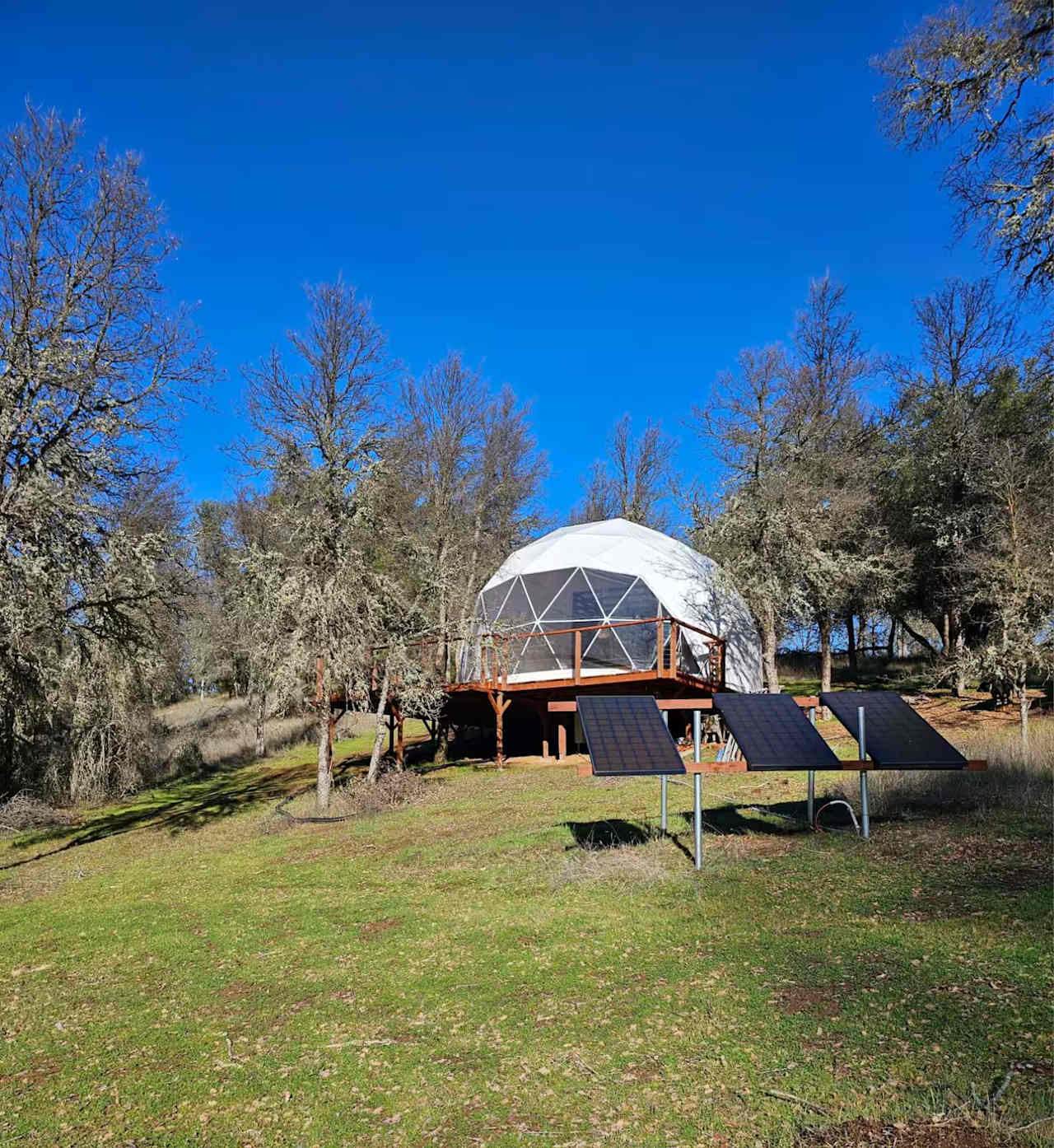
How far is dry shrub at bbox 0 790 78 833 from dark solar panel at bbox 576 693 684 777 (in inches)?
473

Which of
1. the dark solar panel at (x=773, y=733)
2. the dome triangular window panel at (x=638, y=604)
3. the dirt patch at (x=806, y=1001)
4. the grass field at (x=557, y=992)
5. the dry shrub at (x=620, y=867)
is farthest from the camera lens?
the dome triangular window panel at (x=638, y=604)

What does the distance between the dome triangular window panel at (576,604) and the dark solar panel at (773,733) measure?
10582 millimetres

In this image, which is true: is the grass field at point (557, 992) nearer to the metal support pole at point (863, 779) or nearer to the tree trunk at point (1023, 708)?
the metal support pole at point (863, 779)

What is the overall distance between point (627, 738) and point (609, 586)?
39.7 feet

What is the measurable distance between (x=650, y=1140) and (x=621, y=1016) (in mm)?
1251

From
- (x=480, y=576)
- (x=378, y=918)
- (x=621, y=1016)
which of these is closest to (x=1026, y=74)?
(x=621, y=1016)

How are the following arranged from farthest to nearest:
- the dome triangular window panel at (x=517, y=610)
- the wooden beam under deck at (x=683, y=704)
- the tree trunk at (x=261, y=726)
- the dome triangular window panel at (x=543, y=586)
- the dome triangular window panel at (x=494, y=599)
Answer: the tree trunk at (x=261, y=726)
the dome triangular window panel at (x=494, y=599)
the dome triangular window panel at (x=543, y=586)
the dome triangular window panel at (x=517, y=610)
the wooden beam under deck at (x=683, y=704)

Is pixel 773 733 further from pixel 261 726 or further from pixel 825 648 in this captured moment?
pixel 261 726

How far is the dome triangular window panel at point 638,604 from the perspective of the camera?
19312 mm

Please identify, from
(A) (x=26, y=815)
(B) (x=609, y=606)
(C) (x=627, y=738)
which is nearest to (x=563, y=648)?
(B) (x=609, y=606)

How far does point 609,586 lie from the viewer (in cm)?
1981

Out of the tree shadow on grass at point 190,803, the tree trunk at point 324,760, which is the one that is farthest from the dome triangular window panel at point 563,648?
the tree trunk at point 324,760

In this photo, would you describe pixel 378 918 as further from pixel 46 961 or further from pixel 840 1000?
pixel 840 1000

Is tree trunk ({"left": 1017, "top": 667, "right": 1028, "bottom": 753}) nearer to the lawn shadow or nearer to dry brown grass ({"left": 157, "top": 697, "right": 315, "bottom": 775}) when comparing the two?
the lawn shadow
